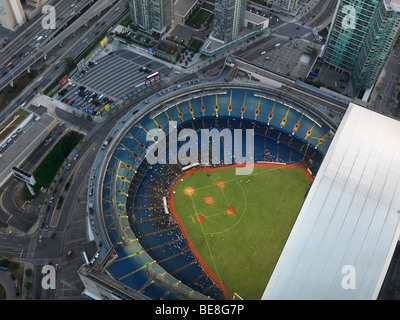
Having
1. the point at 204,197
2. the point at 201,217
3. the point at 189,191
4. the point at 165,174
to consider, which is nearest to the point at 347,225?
the point at 201,217

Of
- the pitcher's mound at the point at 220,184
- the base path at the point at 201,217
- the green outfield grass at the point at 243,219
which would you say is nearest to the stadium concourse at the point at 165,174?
the base path at the point at 201,217

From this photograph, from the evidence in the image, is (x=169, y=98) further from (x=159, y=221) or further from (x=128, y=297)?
(x=128, y=297)

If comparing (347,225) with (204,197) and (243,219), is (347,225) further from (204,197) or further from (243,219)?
(204,197)

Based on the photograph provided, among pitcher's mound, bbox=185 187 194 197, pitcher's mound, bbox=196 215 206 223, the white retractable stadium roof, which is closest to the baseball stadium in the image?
pitcher's mound, bbox=196 215 206 223

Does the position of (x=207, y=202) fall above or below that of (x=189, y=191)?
below

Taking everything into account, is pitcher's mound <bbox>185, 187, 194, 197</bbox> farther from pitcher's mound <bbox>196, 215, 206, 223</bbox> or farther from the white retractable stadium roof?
the white retractable stadium roof
